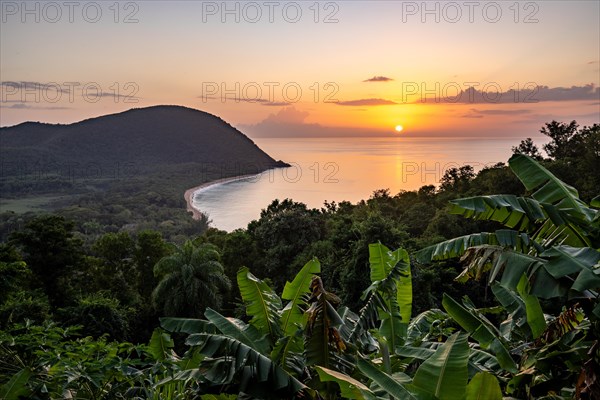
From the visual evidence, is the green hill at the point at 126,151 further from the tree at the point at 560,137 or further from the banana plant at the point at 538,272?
the banana plant at the point at 538,272

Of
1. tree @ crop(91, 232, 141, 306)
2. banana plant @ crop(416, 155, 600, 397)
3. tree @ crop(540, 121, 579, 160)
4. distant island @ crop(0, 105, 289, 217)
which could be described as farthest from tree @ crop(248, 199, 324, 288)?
distant island @ crop(0, 105, 289, 217)

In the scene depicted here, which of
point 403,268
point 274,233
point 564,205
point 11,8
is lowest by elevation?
point 274,233

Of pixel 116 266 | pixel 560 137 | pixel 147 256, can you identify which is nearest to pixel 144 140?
pixel 147 256

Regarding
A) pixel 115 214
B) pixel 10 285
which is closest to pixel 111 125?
pixel 115 214

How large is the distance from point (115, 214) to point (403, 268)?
67.0 m

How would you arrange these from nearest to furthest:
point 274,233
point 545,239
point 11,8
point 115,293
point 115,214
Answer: point 545,239 < point 11,8 < point 115,293 < point 274,233 < point 115,214

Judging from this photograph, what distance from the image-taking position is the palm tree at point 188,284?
19.5m

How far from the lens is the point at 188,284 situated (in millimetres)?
19578

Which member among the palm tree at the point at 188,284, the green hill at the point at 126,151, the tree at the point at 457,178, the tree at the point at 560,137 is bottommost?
the palm tree at the point at 188,284

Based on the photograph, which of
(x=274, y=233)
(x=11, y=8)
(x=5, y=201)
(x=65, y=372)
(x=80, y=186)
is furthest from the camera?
(x=80, y=186)

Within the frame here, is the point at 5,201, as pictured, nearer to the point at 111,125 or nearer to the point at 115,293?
the point at 111,125

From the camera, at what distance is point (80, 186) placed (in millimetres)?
88062

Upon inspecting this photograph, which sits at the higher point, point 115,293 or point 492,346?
point 492,346

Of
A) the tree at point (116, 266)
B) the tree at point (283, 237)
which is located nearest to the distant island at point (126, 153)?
the tree at point (283, 237)
